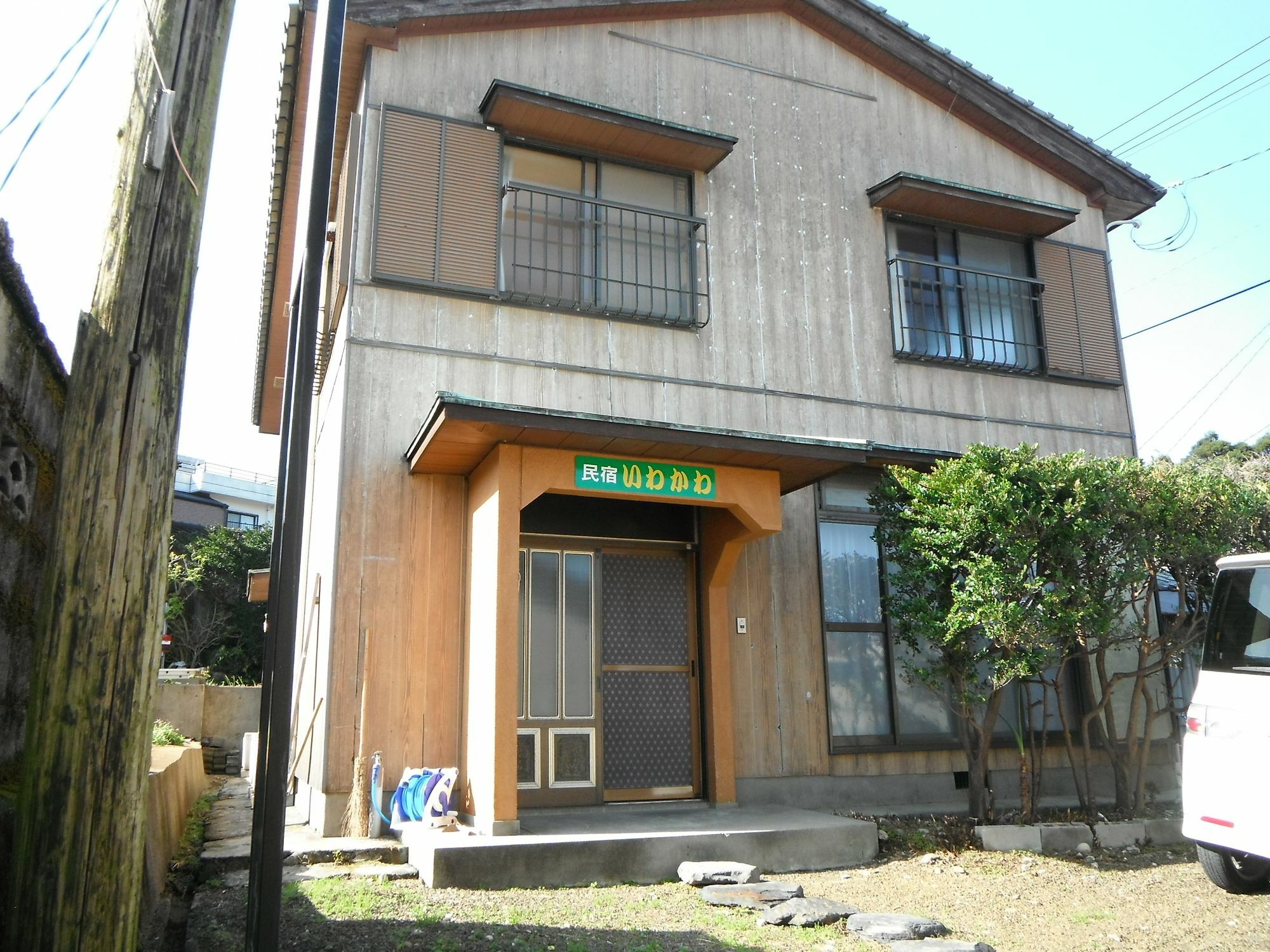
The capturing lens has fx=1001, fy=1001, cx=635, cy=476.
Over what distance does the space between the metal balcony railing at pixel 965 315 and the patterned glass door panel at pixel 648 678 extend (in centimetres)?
381

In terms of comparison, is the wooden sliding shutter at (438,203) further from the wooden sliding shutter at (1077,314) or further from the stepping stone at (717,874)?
the wooden sliding shutter at (1077,314)

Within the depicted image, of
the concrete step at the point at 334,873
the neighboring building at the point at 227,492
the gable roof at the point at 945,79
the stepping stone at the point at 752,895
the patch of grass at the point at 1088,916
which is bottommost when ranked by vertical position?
the patch of grass at the point at 1088,916

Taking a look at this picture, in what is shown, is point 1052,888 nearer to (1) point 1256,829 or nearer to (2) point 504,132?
(1) point 1256,829

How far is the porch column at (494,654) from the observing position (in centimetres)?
693

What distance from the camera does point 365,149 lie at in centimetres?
873

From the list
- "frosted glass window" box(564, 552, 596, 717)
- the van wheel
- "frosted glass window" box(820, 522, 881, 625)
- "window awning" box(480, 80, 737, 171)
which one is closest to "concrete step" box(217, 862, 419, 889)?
"frosted glass window" box(564, 552, 596, 717)

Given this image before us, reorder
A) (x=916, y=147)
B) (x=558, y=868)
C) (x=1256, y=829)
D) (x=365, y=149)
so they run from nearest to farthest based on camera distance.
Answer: (x=1256, y=829) → (x=558, y=868) → (x=365, y=149) → (x=916, y=147)

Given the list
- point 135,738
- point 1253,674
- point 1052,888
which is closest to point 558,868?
point 1052,888

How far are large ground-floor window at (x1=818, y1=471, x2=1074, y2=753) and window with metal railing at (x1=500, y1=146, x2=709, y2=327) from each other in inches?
95.6

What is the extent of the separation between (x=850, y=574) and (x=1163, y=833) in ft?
10.9

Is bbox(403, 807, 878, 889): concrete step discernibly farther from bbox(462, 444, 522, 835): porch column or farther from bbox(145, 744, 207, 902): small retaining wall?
bbox(145, 744, 207, 902): small retaining wall

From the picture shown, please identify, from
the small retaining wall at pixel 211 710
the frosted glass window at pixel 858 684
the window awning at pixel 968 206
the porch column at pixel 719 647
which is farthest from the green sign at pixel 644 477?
the small retaining wall at pixel 211 710

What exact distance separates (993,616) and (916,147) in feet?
20.3

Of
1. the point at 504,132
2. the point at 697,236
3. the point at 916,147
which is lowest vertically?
the point at 697,236
